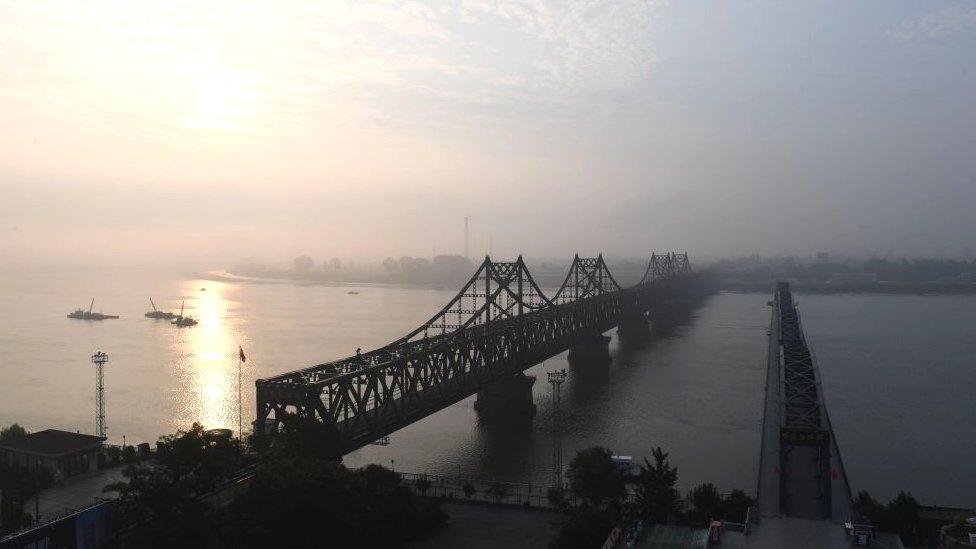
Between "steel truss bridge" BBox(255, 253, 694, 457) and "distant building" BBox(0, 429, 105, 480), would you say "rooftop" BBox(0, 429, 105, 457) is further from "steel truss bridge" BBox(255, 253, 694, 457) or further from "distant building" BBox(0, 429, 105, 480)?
"steel truss bridge" BBox(255, 253, 694, 457)

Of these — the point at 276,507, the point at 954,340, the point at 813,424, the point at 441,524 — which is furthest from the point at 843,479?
the point at 954,340

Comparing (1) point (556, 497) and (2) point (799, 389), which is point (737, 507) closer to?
(1) point (556, 497)

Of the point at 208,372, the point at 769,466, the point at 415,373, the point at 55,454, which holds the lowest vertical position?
the point at 208,372

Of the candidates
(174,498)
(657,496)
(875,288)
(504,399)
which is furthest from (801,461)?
(875,288)

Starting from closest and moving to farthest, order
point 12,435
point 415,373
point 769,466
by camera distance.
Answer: point 769,466 < point 12,435 < point 415,373

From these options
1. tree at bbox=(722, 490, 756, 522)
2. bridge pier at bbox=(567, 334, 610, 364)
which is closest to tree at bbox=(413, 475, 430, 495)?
tree at bbox=(722, 490, 756, 522)

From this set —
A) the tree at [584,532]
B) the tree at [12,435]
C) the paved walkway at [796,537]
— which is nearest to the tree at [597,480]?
the tree at [584,532]
